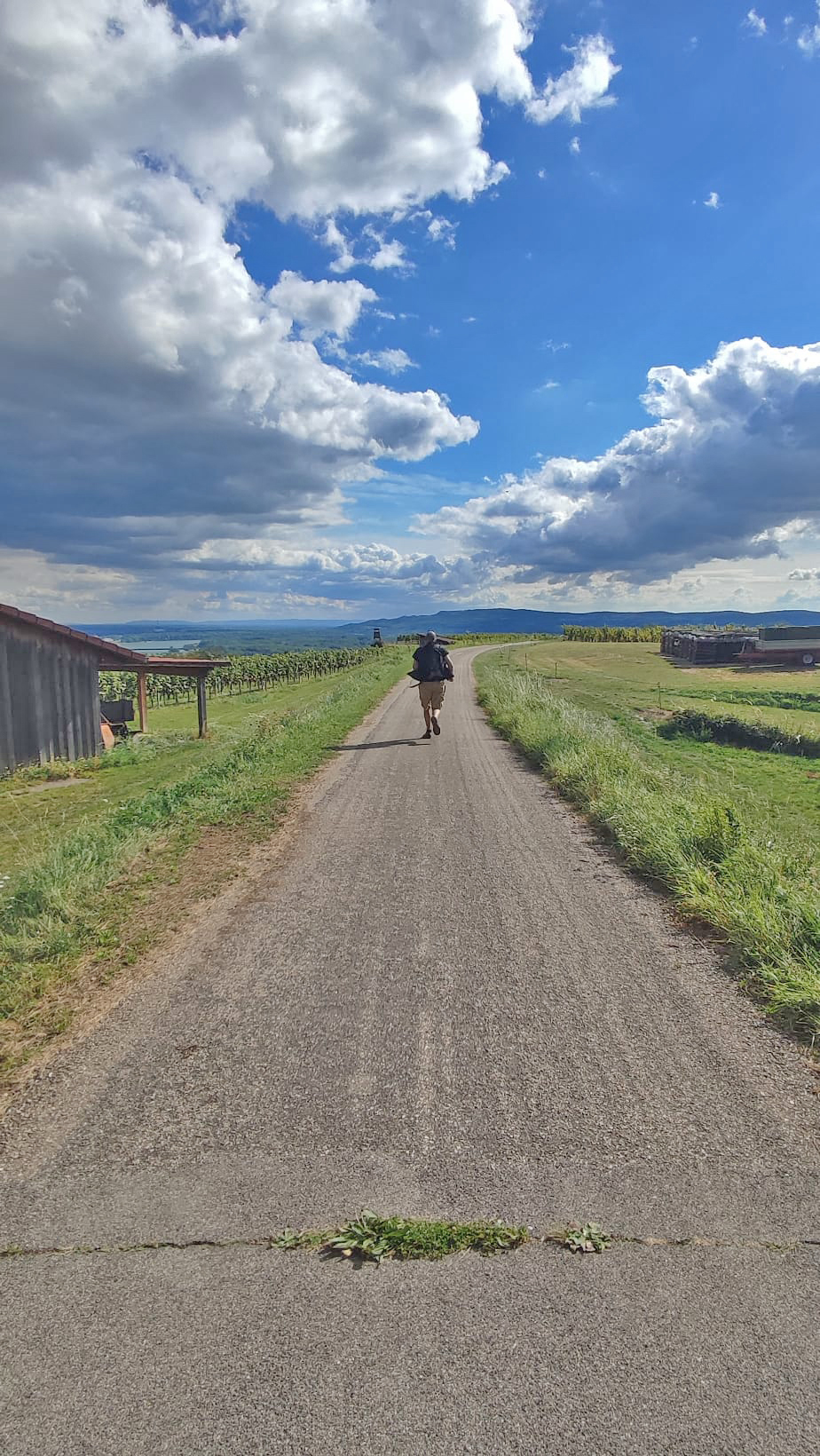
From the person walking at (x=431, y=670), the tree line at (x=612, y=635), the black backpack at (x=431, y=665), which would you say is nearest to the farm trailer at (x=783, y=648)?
the tree line at (x=612, y=635)

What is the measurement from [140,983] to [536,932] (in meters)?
2.83

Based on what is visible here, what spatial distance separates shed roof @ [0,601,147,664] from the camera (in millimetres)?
15531

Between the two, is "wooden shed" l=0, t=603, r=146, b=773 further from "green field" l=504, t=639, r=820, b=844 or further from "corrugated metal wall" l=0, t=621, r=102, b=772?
"green field" l=504, t=639, r=820, b=844

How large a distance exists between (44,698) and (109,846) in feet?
36.3

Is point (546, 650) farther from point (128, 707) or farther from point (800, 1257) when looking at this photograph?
point (800, 1257)

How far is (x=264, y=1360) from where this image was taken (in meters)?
2.05

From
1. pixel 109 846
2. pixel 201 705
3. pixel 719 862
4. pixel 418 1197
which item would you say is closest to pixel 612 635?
pixel 201 705

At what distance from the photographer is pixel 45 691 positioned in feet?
54.2

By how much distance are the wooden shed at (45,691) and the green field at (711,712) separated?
14460mm

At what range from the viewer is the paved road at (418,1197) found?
192cm

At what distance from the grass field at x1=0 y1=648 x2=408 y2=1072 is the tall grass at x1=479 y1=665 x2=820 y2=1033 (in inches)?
161

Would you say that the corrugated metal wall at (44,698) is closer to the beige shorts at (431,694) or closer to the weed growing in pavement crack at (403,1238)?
the beige shorts at (431,694)

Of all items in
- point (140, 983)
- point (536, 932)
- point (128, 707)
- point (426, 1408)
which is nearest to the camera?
point (426, 1408)

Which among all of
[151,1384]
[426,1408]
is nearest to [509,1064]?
[426,1408]
